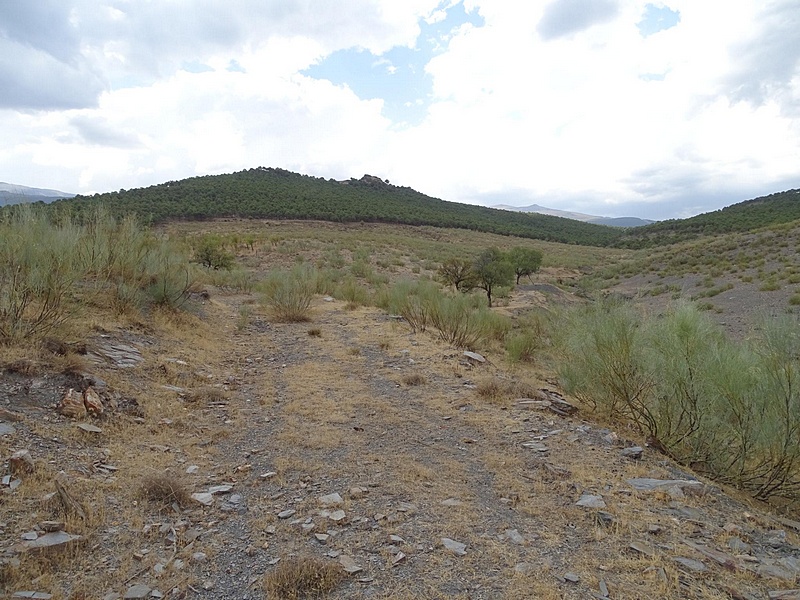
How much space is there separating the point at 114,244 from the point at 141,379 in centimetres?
412

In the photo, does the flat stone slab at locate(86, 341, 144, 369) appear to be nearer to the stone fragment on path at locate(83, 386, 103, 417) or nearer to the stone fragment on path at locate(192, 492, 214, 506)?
the stone fragment on path at locate(83, 386, 103, 417)

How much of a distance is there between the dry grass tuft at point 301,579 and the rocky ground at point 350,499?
58 millimetres

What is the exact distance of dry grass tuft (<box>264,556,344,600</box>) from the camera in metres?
→ 3.10

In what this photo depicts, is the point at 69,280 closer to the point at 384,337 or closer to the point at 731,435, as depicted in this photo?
the point at 384,337

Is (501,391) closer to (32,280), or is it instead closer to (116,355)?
(116,355)

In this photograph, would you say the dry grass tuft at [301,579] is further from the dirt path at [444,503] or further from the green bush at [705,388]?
the green bush at [705,388]

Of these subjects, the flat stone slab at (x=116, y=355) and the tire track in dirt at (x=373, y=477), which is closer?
the tire track in dirt at (x=373, y=477)

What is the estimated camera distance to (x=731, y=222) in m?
60.4

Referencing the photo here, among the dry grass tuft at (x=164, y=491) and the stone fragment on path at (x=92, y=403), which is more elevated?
the stone fragment on path at (x=92, y=403)

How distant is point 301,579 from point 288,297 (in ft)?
35.6

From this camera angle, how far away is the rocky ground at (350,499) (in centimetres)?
324

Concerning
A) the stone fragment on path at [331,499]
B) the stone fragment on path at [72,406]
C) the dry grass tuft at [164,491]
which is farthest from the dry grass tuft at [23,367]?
the stone fragment on path at [331,499]

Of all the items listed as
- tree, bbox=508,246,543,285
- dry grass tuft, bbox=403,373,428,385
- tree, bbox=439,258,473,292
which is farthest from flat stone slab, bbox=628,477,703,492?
tree, bbox=508,246,543,285

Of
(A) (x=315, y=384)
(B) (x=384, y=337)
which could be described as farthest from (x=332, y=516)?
(B) (x=384, y=337)
